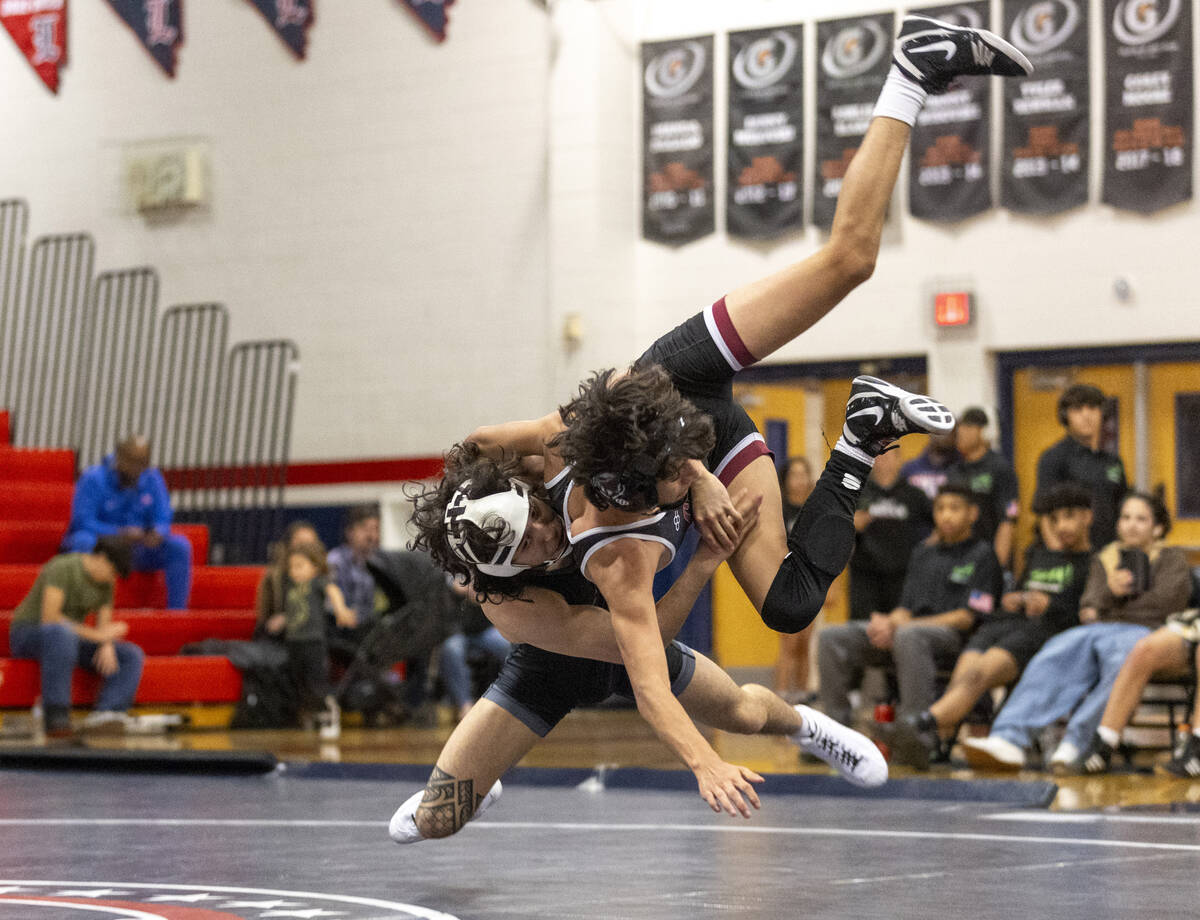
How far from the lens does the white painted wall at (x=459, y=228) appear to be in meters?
10.2

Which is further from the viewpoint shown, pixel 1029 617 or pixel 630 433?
pixel 1029 617

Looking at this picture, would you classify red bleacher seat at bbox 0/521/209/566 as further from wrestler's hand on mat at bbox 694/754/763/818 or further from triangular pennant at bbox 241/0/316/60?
wrestler's hand on mat at bbox 694/754/763/818

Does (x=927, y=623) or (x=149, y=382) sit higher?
(x=149, y=382)

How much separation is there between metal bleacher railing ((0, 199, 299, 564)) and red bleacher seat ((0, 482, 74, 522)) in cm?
106

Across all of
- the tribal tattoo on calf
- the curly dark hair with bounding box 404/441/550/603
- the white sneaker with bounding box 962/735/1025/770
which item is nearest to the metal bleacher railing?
the white sneaker with bounding box 962/735/1025/770

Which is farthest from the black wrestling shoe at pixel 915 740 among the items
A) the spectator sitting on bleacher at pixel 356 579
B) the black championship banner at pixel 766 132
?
the black championship banner at pixel 766 132

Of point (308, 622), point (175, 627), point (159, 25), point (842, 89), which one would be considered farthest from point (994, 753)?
point (159, 25)

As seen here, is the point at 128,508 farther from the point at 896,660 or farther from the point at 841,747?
the point at 841,747

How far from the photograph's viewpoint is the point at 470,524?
386 centimetres

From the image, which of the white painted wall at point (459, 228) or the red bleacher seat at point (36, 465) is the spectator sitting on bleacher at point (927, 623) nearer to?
the white painted wall at point (459, 228)

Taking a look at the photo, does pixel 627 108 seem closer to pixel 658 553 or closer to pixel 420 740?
pixel 420 740

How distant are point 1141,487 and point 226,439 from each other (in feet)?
20.5

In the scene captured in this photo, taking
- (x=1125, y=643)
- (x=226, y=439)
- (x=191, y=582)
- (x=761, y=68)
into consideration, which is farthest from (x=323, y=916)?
(x=226, y=439)

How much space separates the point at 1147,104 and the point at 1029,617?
12.5 feet
